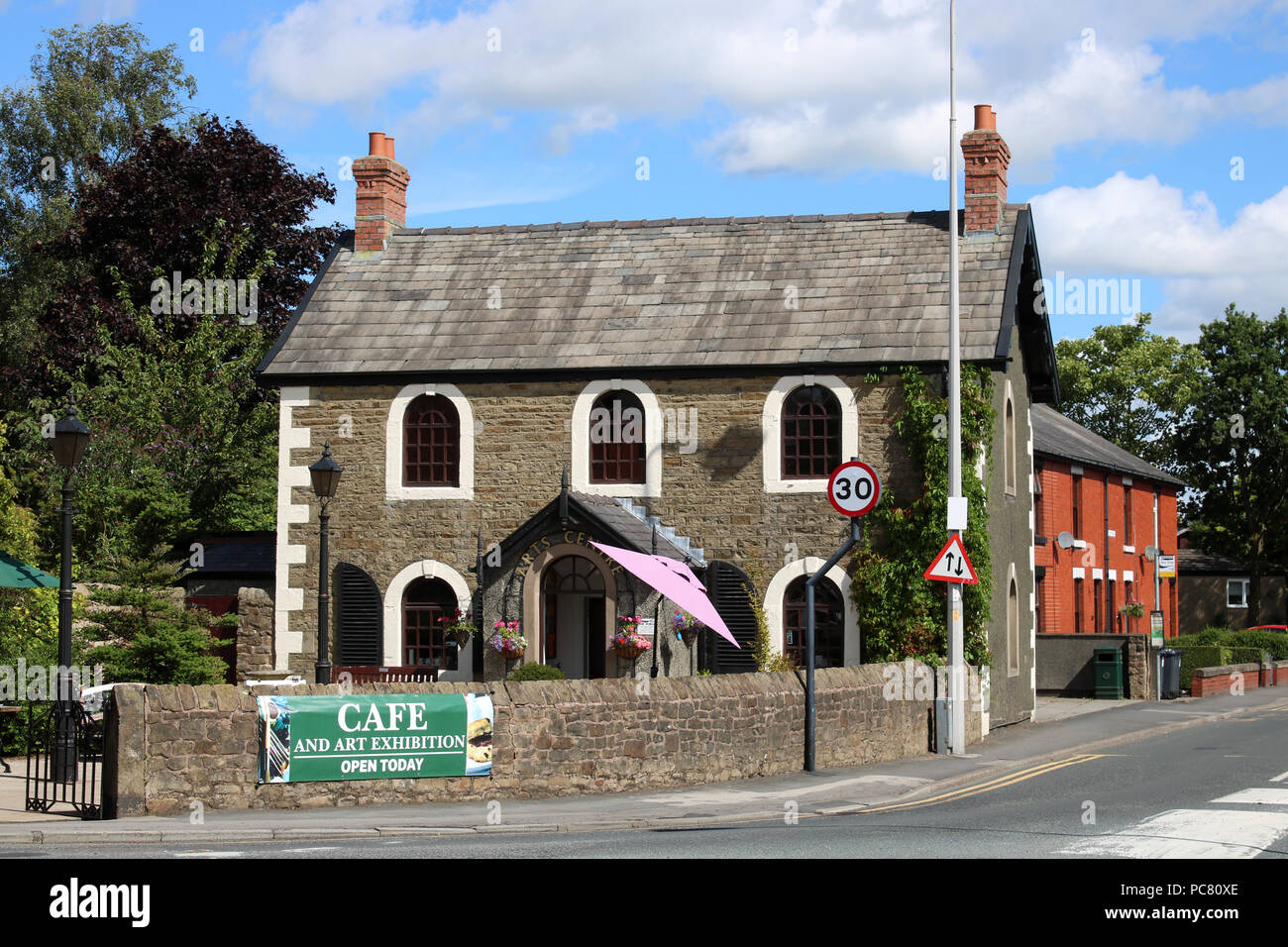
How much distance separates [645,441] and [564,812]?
10794mm

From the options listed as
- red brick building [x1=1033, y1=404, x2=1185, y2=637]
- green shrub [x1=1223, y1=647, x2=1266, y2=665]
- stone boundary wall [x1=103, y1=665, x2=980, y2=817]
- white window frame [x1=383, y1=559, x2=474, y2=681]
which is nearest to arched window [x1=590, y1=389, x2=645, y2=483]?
white window frame [x1=383, y1=559, x2=474, y2=681]

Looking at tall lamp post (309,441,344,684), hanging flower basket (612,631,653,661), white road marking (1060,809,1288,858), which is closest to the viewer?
white road marking (1060,809,1288,858)

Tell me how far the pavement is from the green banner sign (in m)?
0.39

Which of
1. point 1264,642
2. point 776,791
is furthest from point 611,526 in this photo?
point 1264,642

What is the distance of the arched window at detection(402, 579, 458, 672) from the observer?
24.7m

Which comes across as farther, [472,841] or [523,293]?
[523,293]

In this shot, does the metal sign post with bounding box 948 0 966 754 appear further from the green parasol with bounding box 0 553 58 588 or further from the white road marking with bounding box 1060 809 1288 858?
the green parasol with bounding box 0 553 58 588

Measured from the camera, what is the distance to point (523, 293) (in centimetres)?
2638

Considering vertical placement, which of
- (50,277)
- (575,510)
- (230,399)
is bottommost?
(575,510)

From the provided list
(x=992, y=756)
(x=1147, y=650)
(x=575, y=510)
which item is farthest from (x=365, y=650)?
(x=1147, y=650)

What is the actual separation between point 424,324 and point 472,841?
14.7 meters

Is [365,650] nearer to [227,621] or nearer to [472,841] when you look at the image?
[227,621]

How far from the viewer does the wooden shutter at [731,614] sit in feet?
78.4

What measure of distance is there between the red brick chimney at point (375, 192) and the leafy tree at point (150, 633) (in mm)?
7411
